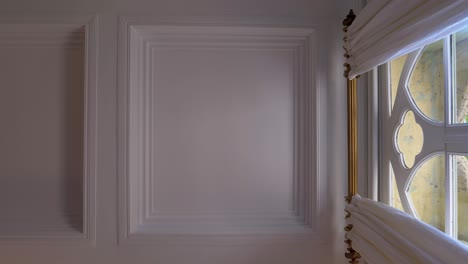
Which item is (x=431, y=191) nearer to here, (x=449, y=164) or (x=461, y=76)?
(x=449, y=164)

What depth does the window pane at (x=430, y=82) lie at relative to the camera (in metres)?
0.76

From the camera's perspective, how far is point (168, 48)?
1.17 m

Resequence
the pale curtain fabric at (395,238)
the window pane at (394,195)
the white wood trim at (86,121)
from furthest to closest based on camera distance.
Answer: the white wood trim at (86,121), the window pane at (394,195), the pale curtain fabric at (395,238)


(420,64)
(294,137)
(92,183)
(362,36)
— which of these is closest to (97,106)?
(92,183)

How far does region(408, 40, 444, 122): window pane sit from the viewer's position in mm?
757

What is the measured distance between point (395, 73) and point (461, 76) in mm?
278

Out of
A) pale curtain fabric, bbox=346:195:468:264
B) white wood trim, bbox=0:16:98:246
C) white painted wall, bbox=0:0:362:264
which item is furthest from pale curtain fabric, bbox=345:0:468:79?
white wood trim, bbox=0:16:98:246

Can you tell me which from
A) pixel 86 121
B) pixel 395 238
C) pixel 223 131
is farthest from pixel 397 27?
pixel 86 121

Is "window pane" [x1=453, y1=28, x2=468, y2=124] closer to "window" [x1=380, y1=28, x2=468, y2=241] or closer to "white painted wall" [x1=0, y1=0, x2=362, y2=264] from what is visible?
"window" [x1=380, y1=28, x2=468, y2=241]

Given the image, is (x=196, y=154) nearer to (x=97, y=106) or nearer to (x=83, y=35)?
(x=97, y=106)

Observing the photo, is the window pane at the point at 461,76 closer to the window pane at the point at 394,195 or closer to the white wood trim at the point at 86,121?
the window pane at the point at 394,195

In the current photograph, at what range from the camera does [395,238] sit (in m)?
0.72

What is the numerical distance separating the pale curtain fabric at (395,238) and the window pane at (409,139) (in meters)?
0.21

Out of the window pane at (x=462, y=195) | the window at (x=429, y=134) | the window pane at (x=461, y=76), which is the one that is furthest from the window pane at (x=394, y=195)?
the window pane at (x=461, y=76)
